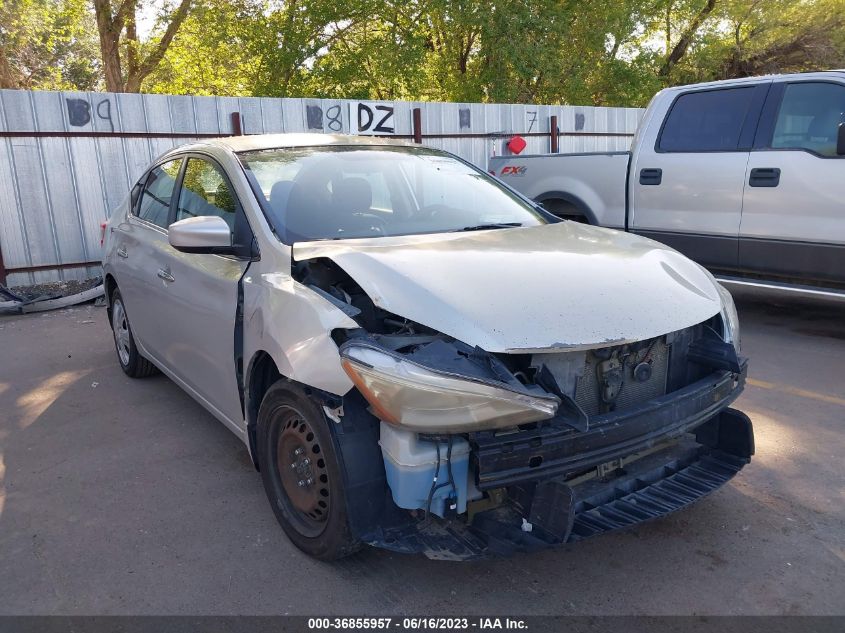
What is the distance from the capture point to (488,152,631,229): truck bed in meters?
6.86

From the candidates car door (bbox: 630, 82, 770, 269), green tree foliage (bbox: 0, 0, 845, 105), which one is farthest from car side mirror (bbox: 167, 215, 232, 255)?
green tree foliage (bbox: 0, 0, 845, 105)

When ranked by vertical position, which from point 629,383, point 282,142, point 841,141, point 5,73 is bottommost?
point 629,383

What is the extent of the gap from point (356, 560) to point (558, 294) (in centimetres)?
141

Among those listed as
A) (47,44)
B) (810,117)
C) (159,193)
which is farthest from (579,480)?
(47,44)

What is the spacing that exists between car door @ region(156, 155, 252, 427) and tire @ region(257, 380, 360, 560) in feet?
1.26

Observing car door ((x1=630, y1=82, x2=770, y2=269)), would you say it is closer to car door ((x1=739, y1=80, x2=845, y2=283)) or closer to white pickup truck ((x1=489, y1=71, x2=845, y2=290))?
white pickup truck ((x1=489, y1=71, x2=845, y2=290))

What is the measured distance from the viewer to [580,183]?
7.11m

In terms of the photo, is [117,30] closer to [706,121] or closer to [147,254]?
[147,254]

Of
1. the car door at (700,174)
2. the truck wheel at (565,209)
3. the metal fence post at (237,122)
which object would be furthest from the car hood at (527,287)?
the metal fence post at (237,122)

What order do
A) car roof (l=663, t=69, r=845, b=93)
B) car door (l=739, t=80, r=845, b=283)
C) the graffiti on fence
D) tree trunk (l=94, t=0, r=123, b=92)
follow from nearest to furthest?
car door (l=739, t=80, r=845, b=283), car roof (l=663, t=69, r=845, b=93), the graffiti on fence, tree trunk (l=94, t=0, r=123, b=92)

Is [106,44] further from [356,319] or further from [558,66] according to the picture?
[356,319]

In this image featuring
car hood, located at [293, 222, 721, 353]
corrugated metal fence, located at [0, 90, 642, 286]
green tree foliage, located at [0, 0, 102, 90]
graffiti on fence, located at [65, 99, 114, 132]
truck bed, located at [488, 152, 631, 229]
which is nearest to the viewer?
car hood, located at [293, 222, 721, 353]

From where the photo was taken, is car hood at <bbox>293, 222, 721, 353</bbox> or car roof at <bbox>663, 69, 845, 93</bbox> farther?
car roof at <bbox>663, 69, 845, 93</bbox>

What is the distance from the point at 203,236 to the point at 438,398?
1.57 meters
